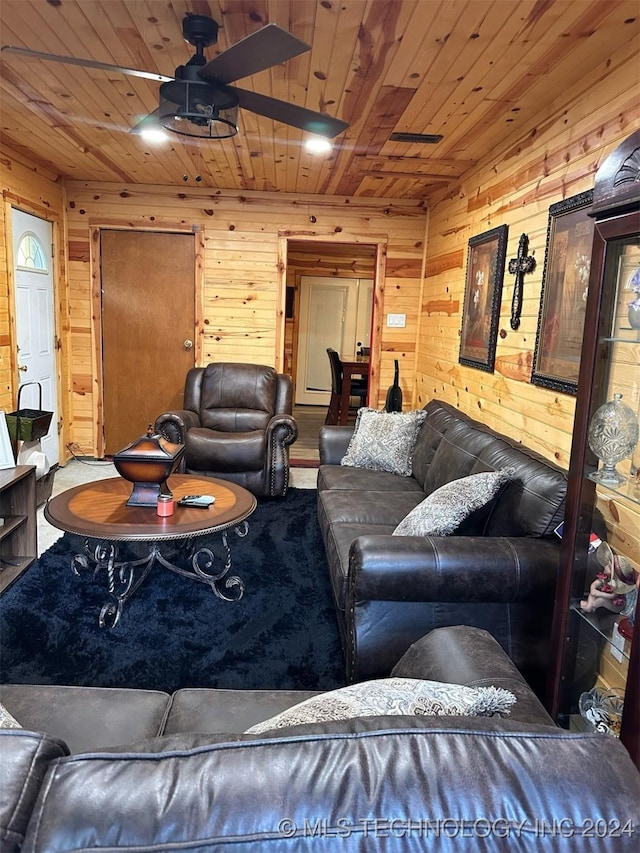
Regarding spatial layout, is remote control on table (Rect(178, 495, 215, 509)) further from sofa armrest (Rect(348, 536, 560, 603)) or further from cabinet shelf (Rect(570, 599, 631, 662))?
cabinet shelf (Rect(570, 599, 631, 662))

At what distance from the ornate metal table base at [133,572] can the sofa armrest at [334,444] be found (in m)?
1.01

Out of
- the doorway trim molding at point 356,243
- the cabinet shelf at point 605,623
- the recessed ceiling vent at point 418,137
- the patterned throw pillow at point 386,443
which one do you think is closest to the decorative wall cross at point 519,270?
the recessed ceiling vent at point 418,137

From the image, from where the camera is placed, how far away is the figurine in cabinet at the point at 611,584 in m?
1.69

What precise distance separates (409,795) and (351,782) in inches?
2.5

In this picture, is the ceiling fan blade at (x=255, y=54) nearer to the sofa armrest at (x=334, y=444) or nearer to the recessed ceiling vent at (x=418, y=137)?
the recessed ceiling vent at (x=418, y=137)

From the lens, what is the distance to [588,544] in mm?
1779

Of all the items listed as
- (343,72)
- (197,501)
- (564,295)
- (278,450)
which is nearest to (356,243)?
(278,450)

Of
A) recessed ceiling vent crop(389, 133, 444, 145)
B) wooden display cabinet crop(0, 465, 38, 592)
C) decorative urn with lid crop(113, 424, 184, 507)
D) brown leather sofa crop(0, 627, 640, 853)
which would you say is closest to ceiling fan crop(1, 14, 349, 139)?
recessed ceiling vent crop(389, 133, 444, 145)

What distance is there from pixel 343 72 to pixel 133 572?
2.63m

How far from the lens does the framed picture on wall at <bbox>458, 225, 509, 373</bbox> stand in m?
3.45

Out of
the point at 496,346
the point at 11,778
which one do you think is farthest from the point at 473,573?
the point at 496,346

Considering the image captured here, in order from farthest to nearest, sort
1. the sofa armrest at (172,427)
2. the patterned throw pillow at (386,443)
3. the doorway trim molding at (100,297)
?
the doorway trim molding at (100,297) < the sofa armrest at (172,427) < the patterned throw pillow at (386,443)

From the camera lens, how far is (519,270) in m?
3.11

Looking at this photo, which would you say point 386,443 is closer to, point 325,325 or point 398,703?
point 398,703
